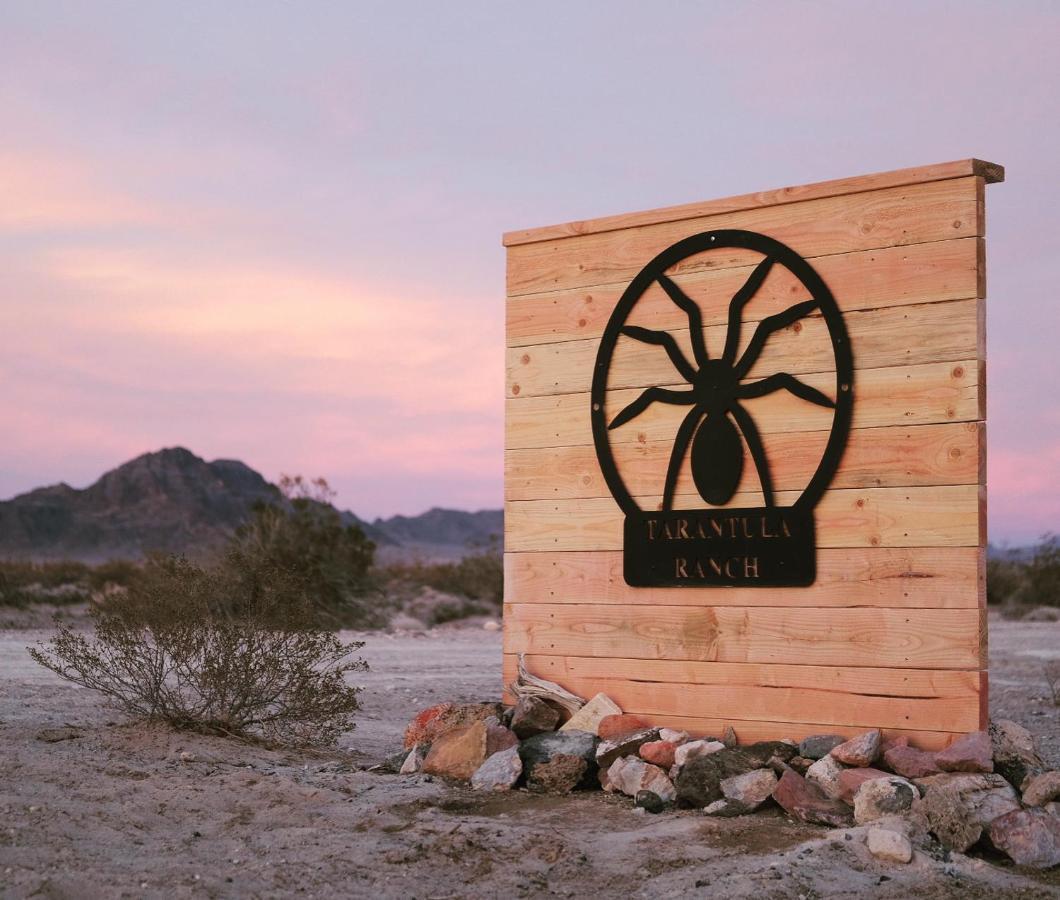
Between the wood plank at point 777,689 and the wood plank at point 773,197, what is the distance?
96.0 inches

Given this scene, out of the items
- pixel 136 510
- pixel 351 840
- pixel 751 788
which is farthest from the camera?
pixel 136 510

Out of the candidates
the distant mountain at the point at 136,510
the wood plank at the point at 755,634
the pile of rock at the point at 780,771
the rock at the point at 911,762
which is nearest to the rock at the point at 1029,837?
the pile of rock at the point at 780,771

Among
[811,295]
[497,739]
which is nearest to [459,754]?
[497,739]

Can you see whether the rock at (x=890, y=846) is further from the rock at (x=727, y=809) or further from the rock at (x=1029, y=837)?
the rock at (x=727, y=809)

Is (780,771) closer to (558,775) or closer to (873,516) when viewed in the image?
(558,775)

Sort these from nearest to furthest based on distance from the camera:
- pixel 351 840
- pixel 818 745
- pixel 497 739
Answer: pixel 351 840 → pixel 818 745 → pixel 497 739

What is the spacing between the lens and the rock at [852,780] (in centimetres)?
576

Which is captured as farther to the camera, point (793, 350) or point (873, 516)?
point (793, 350)

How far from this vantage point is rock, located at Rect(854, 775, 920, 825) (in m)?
5.52

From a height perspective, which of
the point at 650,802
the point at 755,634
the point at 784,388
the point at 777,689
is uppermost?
the point at 784,388

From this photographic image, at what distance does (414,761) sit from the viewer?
6.85 m

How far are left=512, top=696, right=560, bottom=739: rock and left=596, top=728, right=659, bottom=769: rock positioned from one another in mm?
481

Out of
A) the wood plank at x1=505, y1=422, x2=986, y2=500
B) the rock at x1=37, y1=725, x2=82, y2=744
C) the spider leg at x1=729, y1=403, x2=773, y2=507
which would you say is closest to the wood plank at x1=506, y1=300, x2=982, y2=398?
the spider leg at x1=729, y1=403, x2=773, y2=507

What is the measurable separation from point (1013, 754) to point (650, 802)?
1.76 meters
